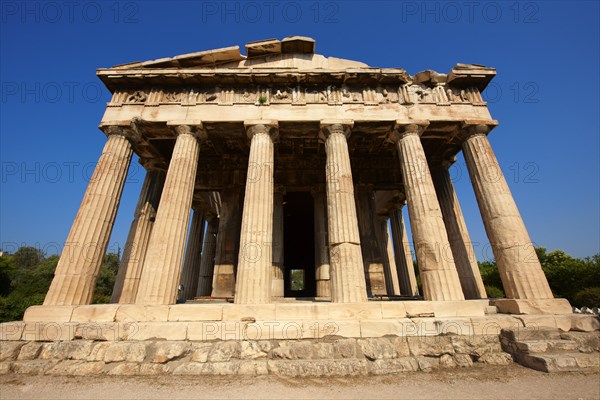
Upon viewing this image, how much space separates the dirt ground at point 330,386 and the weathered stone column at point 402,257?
1032 cm

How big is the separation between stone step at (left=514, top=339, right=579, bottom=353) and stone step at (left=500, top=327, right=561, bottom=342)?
224 mm

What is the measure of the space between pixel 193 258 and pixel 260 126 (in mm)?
10155

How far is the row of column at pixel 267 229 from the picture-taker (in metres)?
8.43

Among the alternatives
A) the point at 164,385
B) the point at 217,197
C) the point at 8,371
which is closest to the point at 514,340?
the point at 164,385

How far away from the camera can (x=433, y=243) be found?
29.4 ft

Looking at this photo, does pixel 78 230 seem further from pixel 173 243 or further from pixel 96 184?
pixel 173 243

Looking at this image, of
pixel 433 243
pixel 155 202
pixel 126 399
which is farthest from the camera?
pixel 155 202

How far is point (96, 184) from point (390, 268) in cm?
1539

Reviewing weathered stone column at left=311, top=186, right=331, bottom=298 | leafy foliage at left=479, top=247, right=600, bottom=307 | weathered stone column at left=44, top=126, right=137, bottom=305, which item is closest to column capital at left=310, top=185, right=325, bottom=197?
weathered stone column at left=311, top=186, right=331, bottom=298

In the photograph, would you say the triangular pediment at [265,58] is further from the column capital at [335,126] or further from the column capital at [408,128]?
the column capital at [408,128]

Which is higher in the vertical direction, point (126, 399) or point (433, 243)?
point (433, 243)

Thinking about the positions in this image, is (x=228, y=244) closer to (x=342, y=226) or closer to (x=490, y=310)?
(x=342, y=226)

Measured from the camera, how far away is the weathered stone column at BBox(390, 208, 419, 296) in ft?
52.6

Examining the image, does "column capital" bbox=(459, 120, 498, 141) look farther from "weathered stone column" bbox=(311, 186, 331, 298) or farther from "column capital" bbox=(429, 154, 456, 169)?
"weathered stone column" bbox=(311, 186, 331, 298)
